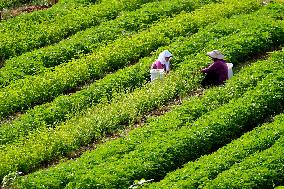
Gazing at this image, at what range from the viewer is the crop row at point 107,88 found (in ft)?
99.1

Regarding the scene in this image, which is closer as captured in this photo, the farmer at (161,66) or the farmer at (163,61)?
the farmer at (161,66)

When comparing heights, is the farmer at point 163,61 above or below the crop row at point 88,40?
above

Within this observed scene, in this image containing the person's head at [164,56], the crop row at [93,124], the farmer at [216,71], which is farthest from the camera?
the person's head at [164,56]

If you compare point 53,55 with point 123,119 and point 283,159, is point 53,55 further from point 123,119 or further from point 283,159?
point 283,159

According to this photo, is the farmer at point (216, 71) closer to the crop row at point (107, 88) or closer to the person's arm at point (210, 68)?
the person's arm at point (210, 68)

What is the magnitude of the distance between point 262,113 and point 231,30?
23.3 ft

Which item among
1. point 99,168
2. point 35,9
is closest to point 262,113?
point 99,168

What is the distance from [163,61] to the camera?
32719 millimetres

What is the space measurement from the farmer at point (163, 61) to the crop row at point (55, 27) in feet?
20.0

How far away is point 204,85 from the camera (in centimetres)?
3250

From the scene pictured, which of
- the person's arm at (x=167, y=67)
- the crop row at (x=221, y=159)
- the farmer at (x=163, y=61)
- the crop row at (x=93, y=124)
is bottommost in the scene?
the crop row at (x=93, y=124)

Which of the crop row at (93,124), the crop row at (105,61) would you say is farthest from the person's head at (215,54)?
the crop row at (105,61)

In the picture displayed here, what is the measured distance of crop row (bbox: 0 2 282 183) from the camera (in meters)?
28.2

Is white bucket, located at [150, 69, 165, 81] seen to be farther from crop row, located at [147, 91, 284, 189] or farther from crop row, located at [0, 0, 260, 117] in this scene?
crop row, located at [147, 91, 284, 189]
